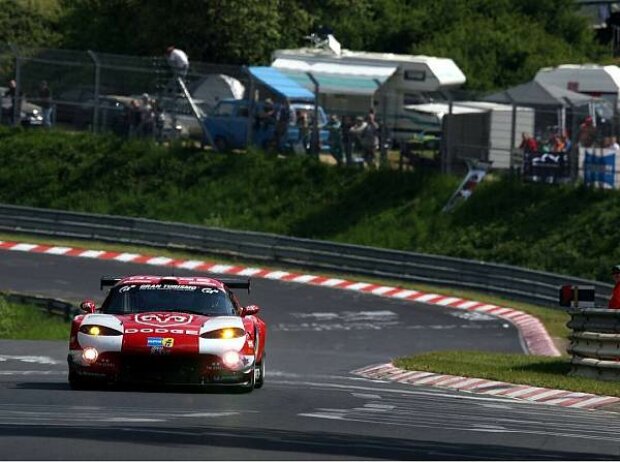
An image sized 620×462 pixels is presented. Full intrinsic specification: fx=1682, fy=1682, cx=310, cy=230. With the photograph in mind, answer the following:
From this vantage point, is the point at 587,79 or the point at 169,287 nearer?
the point at 169,287

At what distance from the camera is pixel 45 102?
4388cm

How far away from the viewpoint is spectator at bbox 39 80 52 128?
43.1 metres

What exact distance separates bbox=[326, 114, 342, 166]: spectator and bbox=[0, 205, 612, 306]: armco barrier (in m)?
5.00

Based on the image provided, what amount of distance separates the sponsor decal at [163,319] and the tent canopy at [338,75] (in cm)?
2717

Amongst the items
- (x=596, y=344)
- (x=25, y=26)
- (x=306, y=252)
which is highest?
(x=25, y=26)

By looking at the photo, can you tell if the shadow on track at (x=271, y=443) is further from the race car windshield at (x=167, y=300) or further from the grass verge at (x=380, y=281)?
the grass verge at (x=380, y=281)

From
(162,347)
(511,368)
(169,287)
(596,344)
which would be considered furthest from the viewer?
(511,368)

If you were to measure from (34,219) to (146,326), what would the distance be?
24.1 metres

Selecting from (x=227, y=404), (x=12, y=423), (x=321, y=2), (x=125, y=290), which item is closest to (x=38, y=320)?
(x=125, y=290)

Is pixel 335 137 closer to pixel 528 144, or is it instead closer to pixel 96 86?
pixel 528 144

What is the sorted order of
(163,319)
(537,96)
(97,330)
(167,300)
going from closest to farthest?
1. (97,330)
2. (163,319)
3. (167,300)
4. (537,96)

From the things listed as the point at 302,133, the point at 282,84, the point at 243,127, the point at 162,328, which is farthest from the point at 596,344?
the point at 243,127

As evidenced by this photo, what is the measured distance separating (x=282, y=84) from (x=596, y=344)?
23811 mm

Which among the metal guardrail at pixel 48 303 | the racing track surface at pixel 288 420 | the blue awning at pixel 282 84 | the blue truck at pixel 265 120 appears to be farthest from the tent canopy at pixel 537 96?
the racing track surface at pixel 288 420
